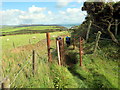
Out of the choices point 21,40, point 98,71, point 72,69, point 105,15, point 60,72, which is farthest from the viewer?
point 21,40

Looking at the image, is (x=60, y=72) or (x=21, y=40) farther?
(x=21, y=40)

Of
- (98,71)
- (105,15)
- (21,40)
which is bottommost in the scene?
(98,71)

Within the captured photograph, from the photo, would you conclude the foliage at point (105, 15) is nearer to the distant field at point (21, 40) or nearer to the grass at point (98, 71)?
the grass at point (98, 71)

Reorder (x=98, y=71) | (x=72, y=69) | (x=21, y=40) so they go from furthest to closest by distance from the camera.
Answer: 1. (x=21, y=40)
2. (x=72, y=69)
3. (x=98, y=71)

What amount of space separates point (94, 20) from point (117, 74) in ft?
25.6

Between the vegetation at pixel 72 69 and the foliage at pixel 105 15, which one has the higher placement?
the foliage at pixel 105 15

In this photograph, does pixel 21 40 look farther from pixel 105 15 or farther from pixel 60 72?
pixel 60 72

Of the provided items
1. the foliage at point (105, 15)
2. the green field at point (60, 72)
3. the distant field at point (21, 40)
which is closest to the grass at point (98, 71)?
the green field at point (60, 72)

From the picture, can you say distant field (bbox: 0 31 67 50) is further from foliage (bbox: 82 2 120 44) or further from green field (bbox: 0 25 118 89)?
green field (bbox: 0 25 118 89)

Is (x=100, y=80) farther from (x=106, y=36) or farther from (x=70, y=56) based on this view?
(x=106, y=36)

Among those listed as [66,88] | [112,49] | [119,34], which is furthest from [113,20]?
[66,88]

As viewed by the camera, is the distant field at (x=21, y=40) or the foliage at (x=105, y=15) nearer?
the foliage at (x=105, y=15)

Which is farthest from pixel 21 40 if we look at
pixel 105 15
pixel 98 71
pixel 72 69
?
pixel 98 71

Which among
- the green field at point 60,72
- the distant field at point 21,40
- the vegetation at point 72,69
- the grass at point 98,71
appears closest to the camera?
the green field at point 60,72
